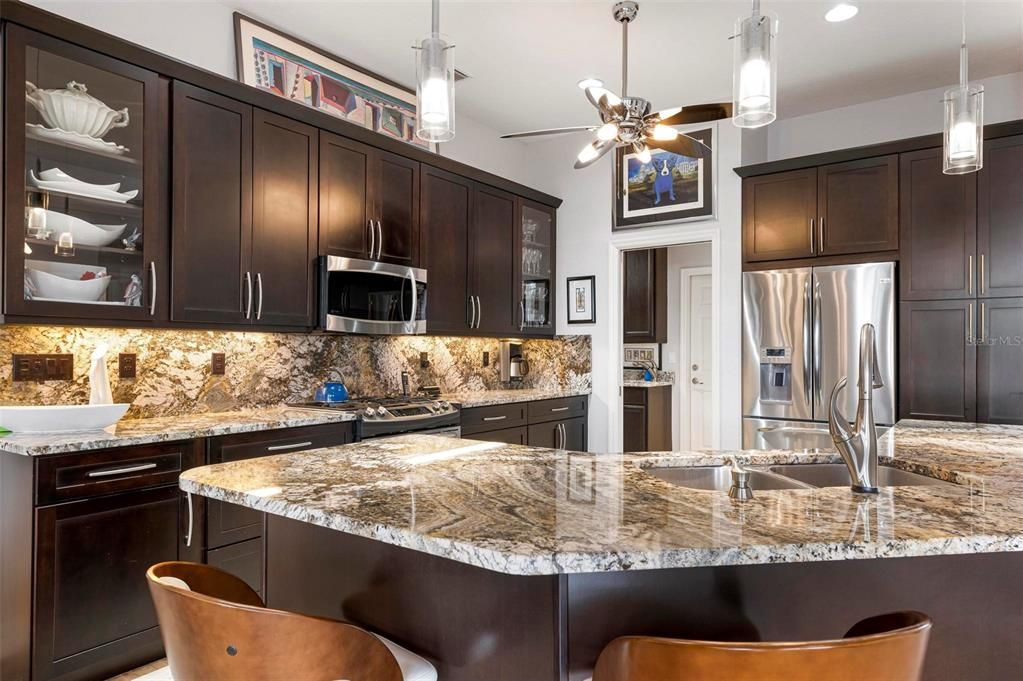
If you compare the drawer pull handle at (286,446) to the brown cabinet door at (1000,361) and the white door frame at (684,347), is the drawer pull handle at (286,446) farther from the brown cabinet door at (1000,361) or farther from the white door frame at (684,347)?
the white door frame at (684,347)

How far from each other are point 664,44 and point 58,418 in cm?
343

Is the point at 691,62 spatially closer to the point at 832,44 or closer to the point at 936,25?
the point at 832,44

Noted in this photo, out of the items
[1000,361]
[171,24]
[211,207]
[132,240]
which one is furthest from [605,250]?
[132,240]

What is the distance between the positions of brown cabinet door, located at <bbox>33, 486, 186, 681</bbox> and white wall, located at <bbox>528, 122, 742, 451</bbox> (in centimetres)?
341

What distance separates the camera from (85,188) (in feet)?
8.29

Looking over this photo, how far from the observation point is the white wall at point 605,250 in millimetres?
4465

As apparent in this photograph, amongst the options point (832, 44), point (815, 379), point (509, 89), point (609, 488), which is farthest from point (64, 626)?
point (832, 44)

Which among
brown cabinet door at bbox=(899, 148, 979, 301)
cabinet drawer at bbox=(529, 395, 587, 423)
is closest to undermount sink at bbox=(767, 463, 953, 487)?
brown cabinet door at bbox=(899, 148, 979, 301)

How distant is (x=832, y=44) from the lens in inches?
140

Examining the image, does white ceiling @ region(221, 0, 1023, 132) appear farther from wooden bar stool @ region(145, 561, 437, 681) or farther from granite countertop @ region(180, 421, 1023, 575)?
wooden bar stool @ region(145, 561, 437, 681)

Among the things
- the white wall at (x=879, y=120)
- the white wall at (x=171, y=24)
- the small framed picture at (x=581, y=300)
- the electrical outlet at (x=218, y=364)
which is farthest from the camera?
the small framed picture at (x=581, y=300)

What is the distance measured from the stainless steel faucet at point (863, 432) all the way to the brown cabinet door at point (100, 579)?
7.74 ft

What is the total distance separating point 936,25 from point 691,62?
1.24 m

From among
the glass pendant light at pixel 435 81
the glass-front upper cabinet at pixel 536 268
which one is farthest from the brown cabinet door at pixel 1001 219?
the glass pendant light at pixel 435 81
